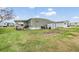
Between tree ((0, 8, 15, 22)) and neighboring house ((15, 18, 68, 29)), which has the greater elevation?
tree ((0, 8, 15, 22))

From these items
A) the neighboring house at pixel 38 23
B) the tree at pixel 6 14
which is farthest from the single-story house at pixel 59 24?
the tree at pixel 6 14

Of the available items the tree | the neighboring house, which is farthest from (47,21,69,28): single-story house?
the tree

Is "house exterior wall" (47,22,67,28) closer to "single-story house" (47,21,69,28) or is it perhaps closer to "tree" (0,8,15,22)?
"single-story house" (47,21,69,28)

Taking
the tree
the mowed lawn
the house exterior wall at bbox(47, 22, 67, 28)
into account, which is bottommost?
the mowed lawn

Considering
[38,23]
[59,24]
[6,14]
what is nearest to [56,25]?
[59,24]

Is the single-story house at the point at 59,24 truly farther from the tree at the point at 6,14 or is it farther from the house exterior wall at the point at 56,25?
the tree at the point at 6,14

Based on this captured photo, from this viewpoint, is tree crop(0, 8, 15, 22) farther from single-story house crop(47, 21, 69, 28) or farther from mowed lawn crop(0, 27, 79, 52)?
single-story house crop(47, 21, 69, 28)

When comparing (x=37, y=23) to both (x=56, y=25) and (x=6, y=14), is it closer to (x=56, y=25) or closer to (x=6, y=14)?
(x=56, y=25)
